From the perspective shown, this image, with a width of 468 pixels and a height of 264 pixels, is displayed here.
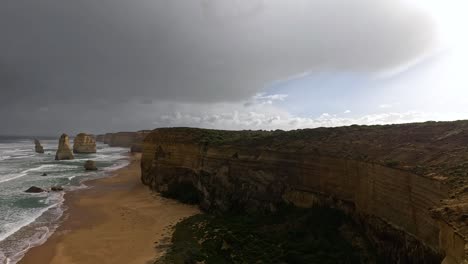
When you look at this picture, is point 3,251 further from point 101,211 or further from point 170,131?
point 170,131

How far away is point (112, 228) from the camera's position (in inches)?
1000

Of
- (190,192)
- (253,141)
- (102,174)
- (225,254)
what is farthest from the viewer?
(102,174)

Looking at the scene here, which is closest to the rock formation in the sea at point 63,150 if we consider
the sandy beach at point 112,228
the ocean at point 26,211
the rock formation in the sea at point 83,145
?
the rock formation in the sea at point 83,145

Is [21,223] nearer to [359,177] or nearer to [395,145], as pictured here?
[359,177]

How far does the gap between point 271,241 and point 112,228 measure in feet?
42.1

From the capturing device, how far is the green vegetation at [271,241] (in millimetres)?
17734

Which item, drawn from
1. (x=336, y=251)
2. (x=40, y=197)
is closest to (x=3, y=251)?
(x=40, y=197)

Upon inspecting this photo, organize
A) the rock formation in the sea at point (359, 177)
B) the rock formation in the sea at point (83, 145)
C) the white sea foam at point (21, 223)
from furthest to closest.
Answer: the rock formation in the sea at point (83, 145) < the white sea foam at point (21, 223) < the rock formation in the sea at point (359, 177)

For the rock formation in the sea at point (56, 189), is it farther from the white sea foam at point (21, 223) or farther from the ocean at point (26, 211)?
the white sea foam at point (21, 223)

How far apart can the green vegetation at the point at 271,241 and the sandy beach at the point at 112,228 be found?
6.71 ft

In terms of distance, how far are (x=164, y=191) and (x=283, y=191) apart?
53.7 feet

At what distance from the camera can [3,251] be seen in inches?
806

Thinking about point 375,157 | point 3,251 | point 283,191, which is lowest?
point 3,251

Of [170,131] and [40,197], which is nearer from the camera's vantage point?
[40,197]
